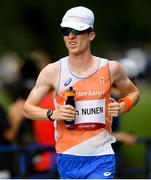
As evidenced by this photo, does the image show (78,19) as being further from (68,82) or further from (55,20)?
(55,20)

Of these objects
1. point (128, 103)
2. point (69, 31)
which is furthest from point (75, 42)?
point (128, 103)

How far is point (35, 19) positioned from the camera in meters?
18.8

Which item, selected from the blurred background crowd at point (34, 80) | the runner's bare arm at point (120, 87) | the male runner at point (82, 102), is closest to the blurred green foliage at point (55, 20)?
the blurred background crowd at point (34, 80)

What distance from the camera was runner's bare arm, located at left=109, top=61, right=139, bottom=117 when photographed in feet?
21.4

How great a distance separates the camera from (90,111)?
6.62 meters

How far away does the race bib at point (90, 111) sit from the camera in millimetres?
6590

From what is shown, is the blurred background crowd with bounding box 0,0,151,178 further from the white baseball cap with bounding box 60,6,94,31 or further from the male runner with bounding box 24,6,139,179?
the white baseball cap with bounding box 60,6,94,31

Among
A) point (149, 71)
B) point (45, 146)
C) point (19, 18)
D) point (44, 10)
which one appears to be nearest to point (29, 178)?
point (45, 146)

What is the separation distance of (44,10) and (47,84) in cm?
1110

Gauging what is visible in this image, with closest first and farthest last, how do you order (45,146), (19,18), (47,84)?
(47,84) < (45,146) < (19,18)

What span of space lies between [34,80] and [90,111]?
4.04m

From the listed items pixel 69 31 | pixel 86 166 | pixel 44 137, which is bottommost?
pixel 44 137

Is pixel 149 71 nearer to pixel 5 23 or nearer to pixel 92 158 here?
pixel 5 23

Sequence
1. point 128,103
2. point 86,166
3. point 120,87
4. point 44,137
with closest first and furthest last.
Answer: point 86,166 < point 128,103 < point 120,87 < point 44,137
